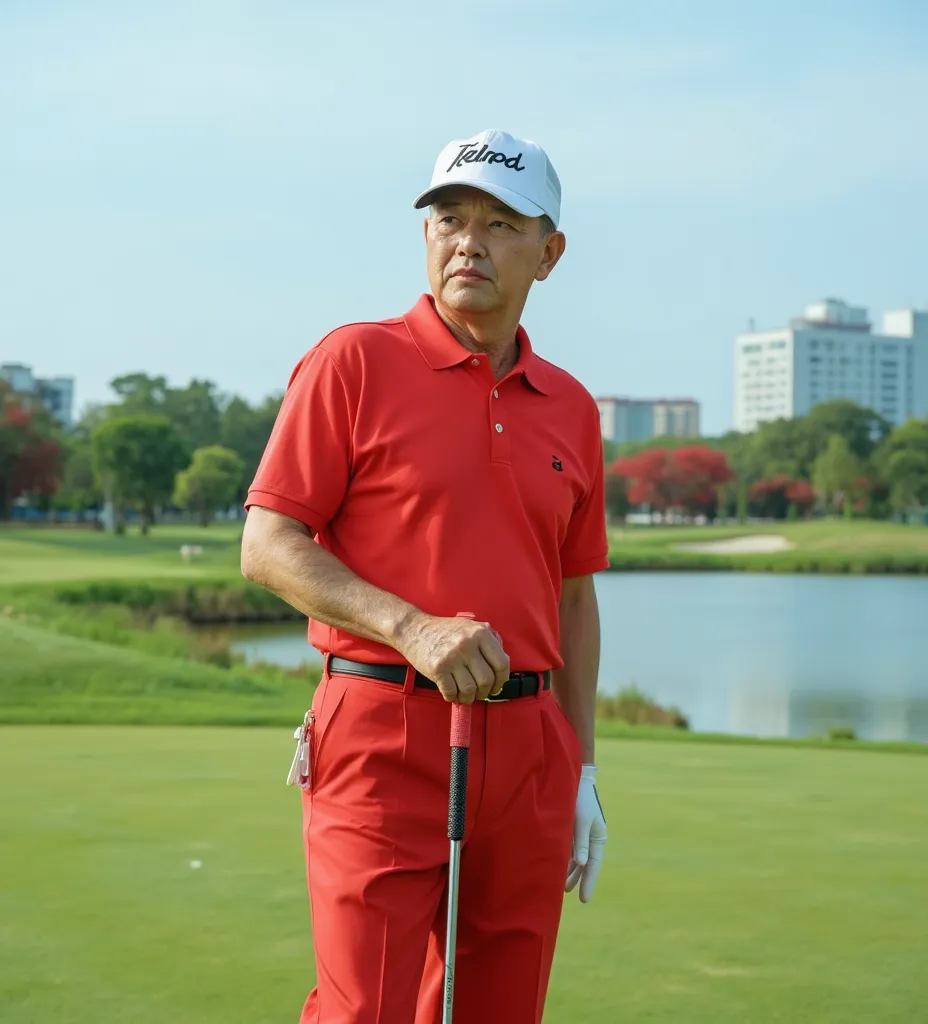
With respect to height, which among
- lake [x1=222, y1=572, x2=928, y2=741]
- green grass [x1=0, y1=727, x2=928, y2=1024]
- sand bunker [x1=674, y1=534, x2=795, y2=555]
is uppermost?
sand bunker [x1=674, y1=534, x2=795, y2=555]

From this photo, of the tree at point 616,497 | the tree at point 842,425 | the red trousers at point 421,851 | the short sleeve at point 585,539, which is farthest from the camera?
the tree at point 616,497

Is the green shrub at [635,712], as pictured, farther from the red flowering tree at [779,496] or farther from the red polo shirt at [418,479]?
the red flowering tree at [779,496]

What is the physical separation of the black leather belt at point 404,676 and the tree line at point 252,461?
46.8 metres

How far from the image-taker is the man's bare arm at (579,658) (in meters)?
2.62

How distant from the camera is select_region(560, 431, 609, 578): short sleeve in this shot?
2.70 meters

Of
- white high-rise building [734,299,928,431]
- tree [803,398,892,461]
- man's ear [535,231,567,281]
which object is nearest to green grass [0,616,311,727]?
man's ear [535,231,567,281]

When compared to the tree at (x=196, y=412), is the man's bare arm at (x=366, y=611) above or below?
below

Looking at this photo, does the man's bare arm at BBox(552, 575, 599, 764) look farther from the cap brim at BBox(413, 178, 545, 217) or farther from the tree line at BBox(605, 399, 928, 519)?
the tree line at BBox(605, 399, 928, 519)

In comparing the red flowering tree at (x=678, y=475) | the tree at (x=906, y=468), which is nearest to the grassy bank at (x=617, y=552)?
the tree at (x=906, y=468)

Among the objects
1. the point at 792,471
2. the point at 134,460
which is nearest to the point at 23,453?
the point at 134,460

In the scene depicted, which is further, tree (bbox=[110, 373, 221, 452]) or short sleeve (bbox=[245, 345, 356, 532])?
tree (bbox=[110, 373, 221, 452])

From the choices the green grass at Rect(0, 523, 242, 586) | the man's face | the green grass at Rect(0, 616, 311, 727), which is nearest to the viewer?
the man's face

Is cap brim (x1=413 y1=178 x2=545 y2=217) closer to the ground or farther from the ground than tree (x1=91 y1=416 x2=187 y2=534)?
closer to the ground

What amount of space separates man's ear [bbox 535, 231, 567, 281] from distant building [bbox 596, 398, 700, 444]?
579 ft
